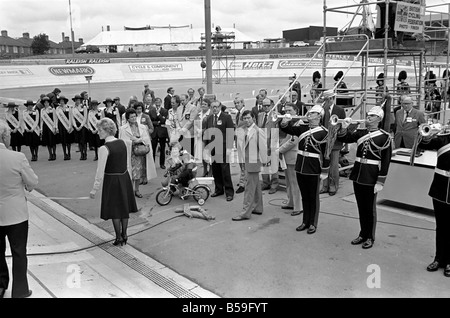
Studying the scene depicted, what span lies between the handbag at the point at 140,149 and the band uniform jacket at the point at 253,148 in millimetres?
Answer: 2112

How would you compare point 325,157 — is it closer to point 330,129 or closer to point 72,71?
point 330,129

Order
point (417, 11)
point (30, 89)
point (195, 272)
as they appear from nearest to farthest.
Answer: point (195, 272), point (417, 11), point (30, 89)

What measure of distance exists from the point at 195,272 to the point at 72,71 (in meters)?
36.3

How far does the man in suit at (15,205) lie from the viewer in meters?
4.47

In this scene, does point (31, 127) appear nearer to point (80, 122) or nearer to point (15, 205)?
point (80, 122)

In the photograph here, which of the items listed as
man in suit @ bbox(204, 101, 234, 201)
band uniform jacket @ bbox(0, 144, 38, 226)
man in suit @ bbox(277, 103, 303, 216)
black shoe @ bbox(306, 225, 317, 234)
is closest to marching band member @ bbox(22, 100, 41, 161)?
man in suit @ bbox(204, 101, 234, 201)

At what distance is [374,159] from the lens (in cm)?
584

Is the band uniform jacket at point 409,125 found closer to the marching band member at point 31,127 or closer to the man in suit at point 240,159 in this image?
the man in suit at point 240,159

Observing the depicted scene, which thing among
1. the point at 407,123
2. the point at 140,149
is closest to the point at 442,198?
the point at 407,123

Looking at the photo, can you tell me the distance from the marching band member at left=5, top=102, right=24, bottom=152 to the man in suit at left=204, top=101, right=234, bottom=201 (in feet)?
19.4

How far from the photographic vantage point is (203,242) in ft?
20.5

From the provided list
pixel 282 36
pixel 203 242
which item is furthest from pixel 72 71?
pixel 282 36

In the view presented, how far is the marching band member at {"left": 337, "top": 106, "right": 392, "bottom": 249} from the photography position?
5809mm

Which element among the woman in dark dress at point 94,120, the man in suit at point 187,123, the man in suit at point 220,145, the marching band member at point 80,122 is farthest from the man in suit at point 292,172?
the marching band member at point 80,122
